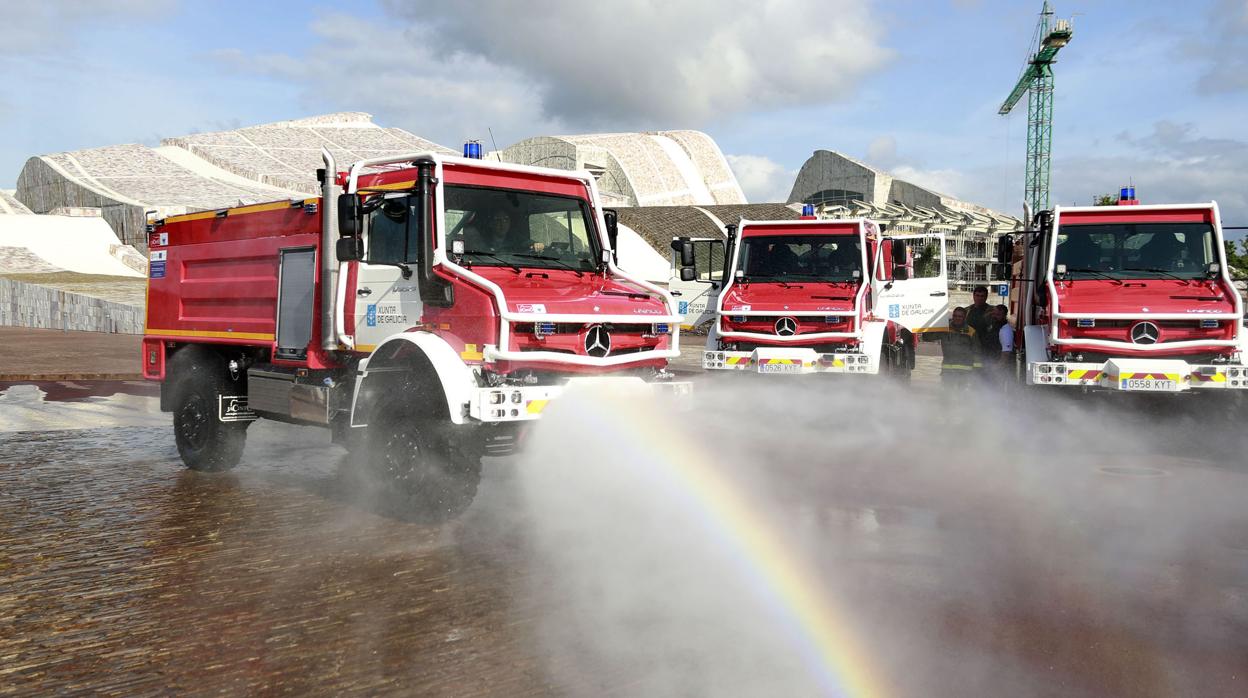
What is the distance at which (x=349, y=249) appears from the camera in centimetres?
689

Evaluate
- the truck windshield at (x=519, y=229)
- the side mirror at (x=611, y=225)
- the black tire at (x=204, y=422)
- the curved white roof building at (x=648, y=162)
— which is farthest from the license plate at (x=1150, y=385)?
the curved white roof building at (x=648, y=162)

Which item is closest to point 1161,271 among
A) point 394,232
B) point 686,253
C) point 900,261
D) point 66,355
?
point 900,261

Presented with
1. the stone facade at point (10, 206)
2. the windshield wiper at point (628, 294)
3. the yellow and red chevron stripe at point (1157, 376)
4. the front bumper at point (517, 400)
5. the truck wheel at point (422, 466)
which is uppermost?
the stone facade at point (10, 206)

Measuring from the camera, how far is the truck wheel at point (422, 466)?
6.61 m

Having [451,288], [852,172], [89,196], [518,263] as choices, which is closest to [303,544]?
[451,288]

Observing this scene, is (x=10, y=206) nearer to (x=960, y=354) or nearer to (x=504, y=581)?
(x=960, y=354)

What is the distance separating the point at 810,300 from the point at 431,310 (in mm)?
7028

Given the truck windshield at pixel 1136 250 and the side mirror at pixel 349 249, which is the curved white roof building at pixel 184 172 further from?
the side mirror at pixel 349 249

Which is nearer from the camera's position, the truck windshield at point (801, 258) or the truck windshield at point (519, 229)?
the truck windshield at point (519, 229)

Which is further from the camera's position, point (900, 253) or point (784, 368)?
point (900, 253)

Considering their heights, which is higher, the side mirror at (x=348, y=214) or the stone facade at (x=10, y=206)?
the stone facade at (x=10, y=206)

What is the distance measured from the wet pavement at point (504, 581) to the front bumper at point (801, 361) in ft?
10.2

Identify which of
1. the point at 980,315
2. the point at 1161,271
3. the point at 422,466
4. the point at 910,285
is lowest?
the point at 422,466

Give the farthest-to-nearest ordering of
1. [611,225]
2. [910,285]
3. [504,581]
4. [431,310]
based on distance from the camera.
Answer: [910,285]
[611,225]
[431,310]
[504,581]
